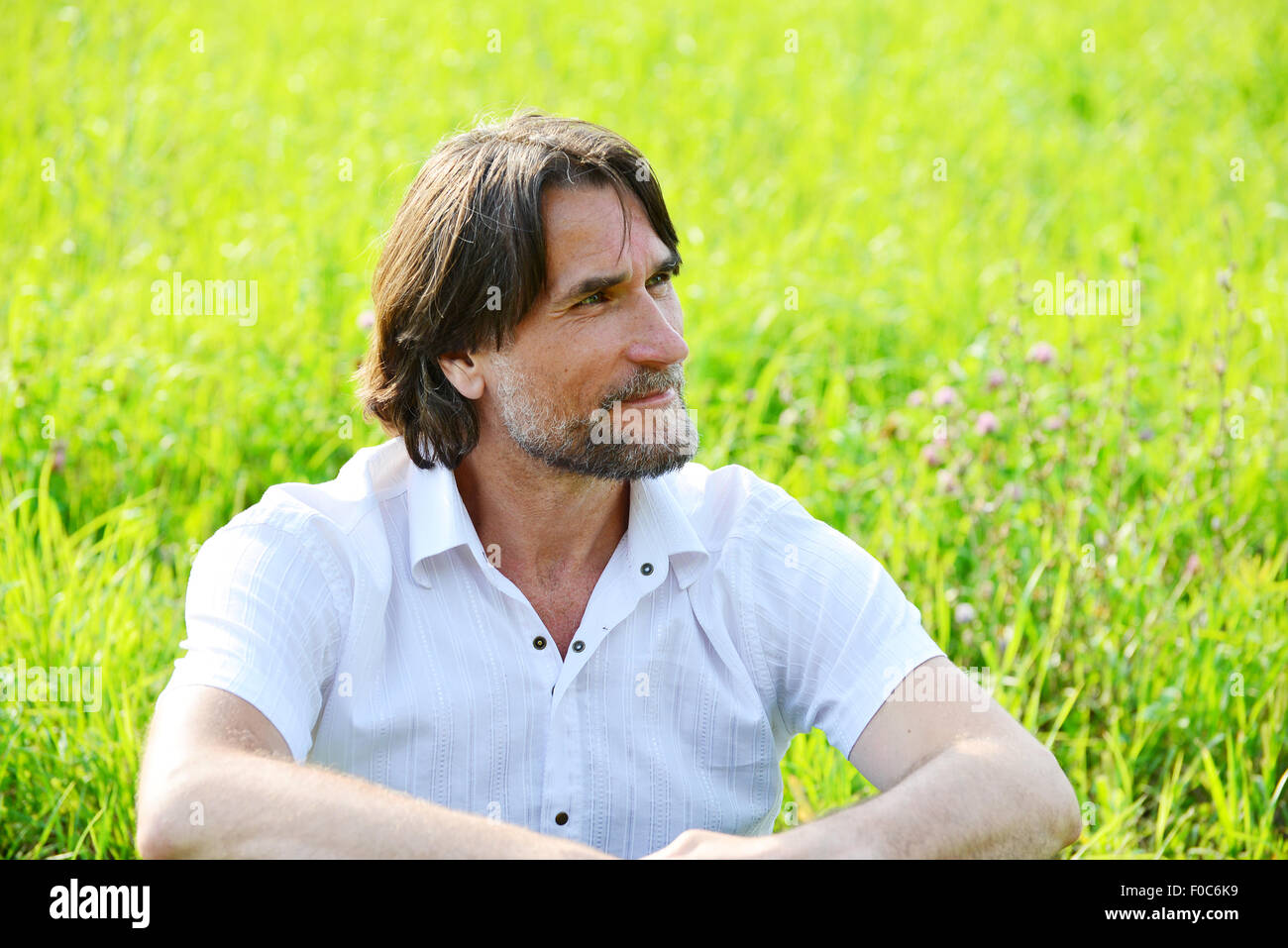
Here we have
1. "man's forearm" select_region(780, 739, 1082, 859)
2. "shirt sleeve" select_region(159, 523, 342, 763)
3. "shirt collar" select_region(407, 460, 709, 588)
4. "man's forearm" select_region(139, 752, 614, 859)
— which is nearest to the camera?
"man's forearm" select_region(139, 752, 614, 859)

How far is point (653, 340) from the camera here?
2611mm

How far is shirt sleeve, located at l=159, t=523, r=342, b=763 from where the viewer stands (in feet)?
7.22

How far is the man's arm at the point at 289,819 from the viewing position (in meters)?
1.97

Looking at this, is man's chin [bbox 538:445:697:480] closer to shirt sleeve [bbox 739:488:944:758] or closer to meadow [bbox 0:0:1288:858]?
shirt sleeve [bbox 739:488:944:758]

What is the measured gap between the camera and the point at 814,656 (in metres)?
2.52

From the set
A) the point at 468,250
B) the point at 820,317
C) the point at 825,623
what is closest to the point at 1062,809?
the point at 825,623

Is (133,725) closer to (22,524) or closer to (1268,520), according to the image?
(22,524)

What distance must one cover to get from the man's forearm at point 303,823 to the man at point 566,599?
5.5 inches

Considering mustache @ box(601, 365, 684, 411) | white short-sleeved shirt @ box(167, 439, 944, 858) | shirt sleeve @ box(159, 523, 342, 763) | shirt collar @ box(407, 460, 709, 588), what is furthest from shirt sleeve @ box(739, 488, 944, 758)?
shirt sleeve @ box(159, 523, 342, 763)

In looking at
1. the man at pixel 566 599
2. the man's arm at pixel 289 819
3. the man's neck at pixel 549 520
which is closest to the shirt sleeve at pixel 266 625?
the man at pixel 566 599

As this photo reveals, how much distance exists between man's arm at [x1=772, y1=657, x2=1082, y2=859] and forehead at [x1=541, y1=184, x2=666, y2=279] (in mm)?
986

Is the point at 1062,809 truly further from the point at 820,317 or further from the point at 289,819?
the point at 820,317
